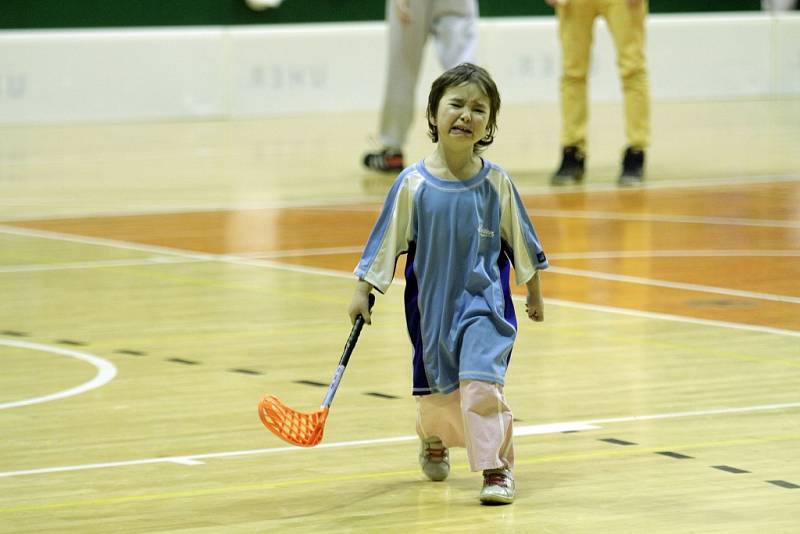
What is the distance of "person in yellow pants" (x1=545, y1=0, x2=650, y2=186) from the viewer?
10219 mm

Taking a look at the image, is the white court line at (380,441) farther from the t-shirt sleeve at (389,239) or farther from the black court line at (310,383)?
the black court line at (310,383)

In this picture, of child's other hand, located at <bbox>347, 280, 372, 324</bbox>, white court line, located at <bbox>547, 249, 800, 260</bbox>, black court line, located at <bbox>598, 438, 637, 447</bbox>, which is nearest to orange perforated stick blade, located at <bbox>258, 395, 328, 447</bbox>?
child's other hand, located at <bbox>347, 280, 372, 324</bbox>

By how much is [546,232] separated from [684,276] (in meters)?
1.40

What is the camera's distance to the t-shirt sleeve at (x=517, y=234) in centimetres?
400

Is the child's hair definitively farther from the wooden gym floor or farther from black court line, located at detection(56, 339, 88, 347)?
black court line, located at detection(56, 339, 88, 347)

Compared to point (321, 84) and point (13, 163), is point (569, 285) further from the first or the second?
point (321, 84)

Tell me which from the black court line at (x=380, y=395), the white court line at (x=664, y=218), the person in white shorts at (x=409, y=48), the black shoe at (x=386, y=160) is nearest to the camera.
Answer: the black court line at (x=380, y=395)

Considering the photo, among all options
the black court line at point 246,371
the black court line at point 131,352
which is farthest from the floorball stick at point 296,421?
the black court line at point 131,352

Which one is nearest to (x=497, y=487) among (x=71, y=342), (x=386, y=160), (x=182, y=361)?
(x=182, y=361)

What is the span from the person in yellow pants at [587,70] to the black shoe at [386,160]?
1.16 m

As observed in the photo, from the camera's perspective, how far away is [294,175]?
11727mm

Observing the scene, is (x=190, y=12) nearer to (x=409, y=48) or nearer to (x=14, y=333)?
(x=409, y=48)

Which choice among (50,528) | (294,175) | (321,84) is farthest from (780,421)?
(321,84)

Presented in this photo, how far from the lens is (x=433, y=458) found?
3982 mm
